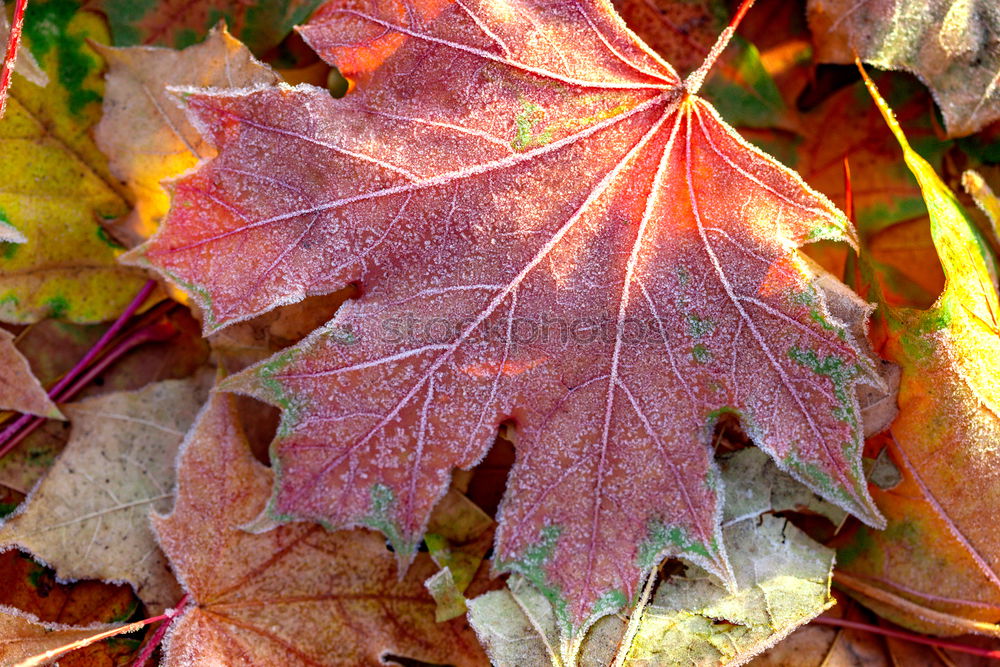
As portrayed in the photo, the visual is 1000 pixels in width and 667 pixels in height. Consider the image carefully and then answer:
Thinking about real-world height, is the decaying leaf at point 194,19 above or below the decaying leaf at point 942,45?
below

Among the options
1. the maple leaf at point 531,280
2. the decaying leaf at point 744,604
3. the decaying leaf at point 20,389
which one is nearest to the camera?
the maple leaf at point 531,280

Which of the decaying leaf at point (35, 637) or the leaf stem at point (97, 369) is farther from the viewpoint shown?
the leaf stem at point (97, 369)

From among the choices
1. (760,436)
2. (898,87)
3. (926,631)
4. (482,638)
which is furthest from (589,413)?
(898,87)

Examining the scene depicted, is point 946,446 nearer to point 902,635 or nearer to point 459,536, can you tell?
point 902,635

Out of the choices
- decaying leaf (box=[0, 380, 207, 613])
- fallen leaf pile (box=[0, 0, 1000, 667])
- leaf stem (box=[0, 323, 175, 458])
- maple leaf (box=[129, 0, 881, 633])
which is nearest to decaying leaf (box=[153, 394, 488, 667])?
fallen leaf pile (box=[0, 0, 1000, 667])

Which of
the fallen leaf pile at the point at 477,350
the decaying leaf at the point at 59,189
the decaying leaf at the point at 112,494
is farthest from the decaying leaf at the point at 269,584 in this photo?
the decaying leaf at the point at 59,189

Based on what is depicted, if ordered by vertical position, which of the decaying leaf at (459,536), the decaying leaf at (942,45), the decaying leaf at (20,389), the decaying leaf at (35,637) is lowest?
the decaying leaf at (35,637)

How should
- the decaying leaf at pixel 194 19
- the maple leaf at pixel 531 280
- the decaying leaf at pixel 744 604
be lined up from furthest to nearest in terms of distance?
the decaying leaf at pixel 194 19, the decaying leaf at pixel 744 604, the maple leaf at pixel 531 280

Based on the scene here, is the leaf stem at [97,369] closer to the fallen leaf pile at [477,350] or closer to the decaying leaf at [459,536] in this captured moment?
the fallen leaf pile at [477,350]
